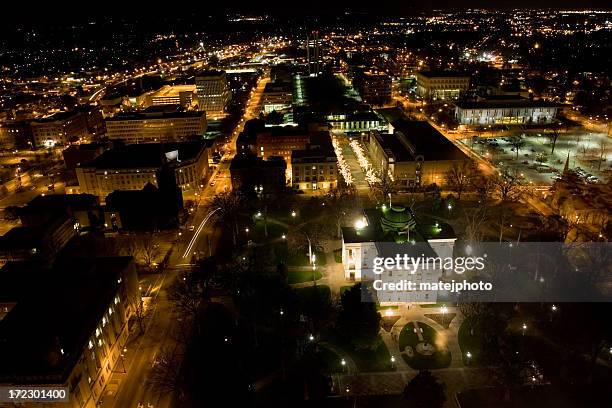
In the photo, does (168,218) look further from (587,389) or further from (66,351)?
(587,389)

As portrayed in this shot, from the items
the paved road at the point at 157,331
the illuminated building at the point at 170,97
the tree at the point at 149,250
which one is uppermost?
the illuminated building at the point at 170,97

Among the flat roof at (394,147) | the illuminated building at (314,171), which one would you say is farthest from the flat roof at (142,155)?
the flat roof at (394,147)

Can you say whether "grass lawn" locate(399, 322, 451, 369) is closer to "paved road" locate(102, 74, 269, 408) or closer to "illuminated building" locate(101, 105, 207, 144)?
"paved road" locate(102, 74, 269, 408)

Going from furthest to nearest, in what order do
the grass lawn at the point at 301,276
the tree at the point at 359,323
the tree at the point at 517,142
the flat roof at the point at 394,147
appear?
the tree at the point at 517,142
the flat roof at the point at 394,147
the grass lawn at the point at 301,276
the tree at the point at 359,323

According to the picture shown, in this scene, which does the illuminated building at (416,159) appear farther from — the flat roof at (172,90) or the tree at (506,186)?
the flat roof at (172,90)

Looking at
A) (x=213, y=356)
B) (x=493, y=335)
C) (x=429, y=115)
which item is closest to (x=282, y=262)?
(x=213, y=356)

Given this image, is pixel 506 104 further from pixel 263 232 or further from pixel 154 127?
pixel 154 127

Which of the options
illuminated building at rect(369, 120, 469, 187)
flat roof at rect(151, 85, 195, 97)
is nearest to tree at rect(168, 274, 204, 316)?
illuminated building at rect(369, 120, 469, 187)
